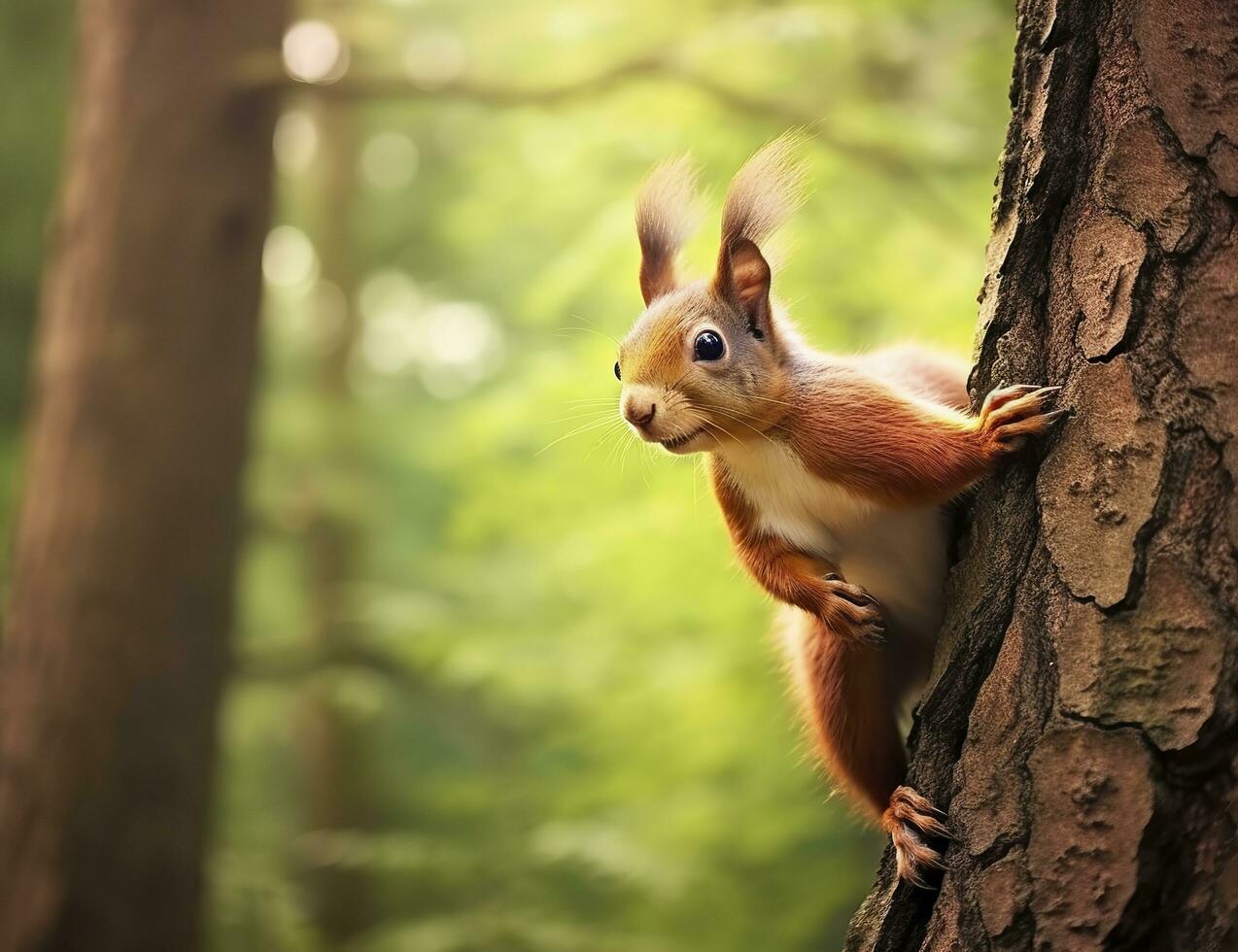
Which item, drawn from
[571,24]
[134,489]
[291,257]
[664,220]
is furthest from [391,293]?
[664,220]

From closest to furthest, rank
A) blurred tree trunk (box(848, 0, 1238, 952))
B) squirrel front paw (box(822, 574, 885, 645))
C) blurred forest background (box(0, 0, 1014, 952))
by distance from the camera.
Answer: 1. blurred tree trunk (box(848, 0, 1238, 952))
2. squirrel front paw (box(822, 574, 885, 645))
3. blurred forest background (box(0, 0, 1014, 952))

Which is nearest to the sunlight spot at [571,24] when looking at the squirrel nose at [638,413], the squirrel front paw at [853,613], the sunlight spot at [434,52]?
the sunlight spot at [434,52]

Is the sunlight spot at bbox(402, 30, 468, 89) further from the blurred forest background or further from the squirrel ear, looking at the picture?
the squirrel ear

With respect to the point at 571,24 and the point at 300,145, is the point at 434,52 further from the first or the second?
the point at 571,24

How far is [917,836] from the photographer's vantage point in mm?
1251

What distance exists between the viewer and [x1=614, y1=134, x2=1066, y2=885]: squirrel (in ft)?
4.84

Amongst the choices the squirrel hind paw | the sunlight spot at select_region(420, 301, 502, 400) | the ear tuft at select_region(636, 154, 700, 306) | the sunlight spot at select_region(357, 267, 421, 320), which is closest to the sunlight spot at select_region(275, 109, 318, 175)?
the sunlight spot at select_region(357, 267, 421, 320)

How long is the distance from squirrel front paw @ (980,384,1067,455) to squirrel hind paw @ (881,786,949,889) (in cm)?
42

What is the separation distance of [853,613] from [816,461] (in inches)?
8.8

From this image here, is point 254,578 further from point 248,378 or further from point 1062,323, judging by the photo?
point 1062,323

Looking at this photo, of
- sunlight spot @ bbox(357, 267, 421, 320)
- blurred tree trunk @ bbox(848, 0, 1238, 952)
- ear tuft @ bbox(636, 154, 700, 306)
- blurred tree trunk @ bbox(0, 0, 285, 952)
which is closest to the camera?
blurred tree trunk @ bbox(848, 0, 1238, 952)

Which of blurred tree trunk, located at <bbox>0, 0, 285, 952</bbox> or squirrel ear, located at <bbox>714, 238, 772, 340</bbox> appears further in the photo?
blurred tree trunk, located at <bbox>0, 0, 285, 952</bbox>

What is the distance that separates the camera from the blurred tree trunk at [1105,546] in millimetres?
1051

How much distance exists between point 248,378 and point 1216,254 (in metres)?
2.95
